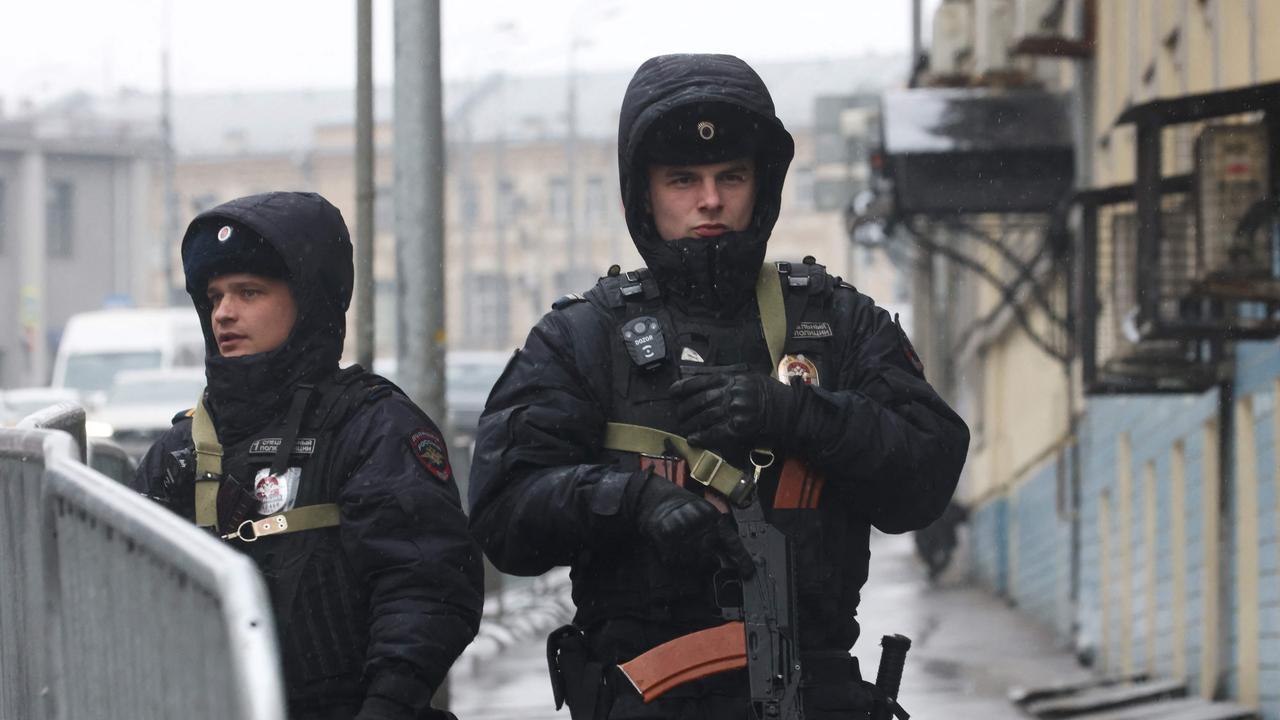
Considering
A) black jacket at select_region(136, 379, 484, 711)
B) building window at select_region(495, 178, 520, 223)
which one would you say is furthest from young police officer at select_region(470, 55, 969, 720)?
building window at select_region(495, 178, 520, 223)

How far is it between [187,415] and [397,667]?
2.90 feet

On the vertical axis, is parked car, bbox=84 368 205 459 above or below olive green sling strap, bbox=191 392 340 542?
below

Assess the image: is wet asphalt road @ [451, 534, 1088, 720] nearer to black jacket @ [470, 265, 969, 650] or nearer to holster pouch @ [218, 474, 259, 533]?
holster pouch @ [218, 474, 259, 533]

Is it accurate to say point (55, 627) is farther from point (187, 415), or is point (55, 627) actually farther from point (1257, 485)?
point (1257, 485)

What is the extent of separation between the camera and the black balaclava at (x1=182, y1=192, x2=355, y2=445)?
177 inches

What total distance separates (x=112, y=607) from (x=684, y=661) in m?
0.97

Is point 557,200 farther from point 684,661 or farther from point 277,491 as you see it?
point 684,661

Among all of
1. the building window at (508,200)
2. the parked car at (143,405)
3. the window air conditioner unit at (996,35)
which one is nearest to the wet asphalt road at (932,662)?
the parked car at (143,405)

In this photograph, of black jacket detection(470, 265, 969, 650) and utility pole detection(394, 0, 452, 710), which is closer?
black jacket detection(470, 265, 969, 650)

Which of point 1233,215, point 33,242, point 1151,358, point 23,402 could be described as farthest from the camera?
point 33,242

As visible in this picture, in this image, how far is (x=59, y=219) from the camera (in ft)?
219

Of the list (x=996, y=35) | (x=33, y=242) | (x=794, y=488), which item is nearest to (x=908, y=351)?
(x=794, y=488)

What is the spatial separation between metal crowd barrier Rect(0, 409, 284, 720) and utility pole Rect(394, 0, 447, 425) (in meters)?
6.16

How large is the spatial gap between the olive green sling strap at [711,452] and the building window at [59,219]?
64.0m
